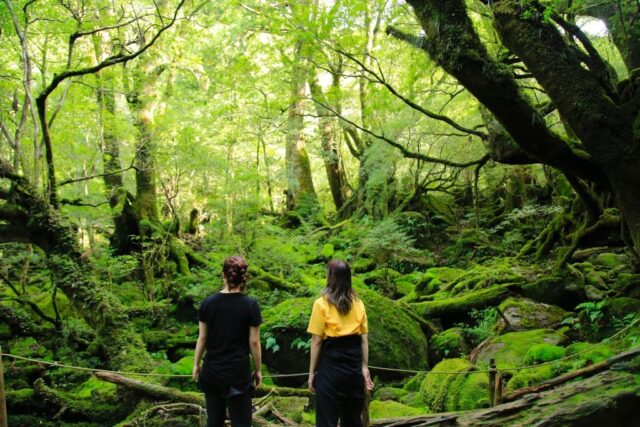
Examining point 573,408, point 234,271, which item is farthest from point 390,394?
point 234,271

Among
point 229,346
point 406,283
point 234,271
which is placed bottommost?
point 229,346

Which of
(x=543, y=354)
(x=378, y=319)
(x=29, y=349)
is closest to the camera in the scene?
(x=543, y=354)

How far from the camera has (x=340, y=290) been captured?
367 cm

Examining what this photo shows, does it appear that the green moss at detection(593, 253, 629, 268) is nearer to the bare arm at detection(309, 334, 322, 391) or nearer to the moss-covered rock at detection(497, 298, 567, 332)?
the moss-covered rock at detection(497, 298, 567, 332)

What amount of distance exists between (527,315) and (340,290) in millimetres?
5344

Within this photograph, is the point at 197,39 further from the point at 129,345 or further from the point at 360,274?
the point at 129,345

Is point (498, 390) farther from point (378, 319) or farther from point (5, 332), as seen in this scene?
point (5, 332)

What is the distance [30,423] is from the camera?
653 centimetres

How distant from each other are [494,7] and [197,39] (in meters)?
13.0

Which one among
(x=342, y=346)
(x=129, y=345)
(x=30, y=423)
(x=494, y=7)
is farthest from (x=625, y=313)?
(x=30, y=423)

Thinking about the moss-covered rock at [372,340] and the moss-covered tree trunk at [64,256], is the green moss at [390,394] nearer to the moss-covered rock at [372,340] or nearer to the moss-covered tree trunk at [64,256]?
the moss-covered rock at [372,340]

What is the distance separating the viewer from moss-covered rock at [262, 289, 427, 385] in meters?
7.36

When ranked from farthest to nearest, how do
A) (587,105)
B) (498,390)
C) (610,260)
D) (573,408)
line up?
(610,260)
(587,105)
(498,390)
(573,408)

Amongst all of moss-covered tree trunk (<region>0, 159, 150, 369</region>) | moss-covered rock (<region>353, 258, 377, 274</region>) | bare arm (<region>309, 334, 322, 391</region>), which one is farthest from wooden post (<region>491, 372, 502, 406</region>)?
moss-covered rock (<region>353, 258, 377, 274</region>)
